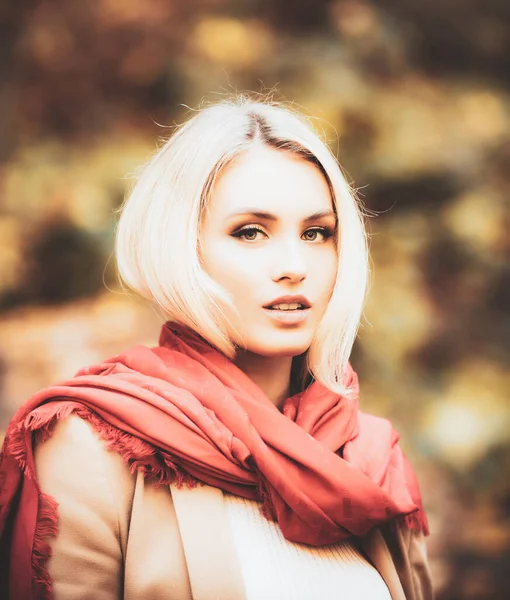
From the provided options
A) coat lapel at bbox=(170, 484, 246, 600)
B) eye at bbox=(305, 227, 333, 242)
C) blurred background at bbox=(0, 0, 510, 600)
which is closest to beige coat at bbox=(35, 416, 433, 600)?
coat lapel at bbox=(170, 484, 246, 600)

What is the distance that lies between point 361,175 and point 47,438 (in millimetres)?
2365

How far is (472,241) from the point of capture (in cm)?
308

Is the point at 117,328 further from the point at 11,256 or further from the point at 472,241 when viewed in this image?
the point at 472,241

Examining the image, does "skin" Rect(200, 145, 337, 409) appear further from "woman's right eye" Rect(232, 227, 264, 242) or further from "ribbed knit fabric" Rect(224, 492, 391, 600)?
"ribbed knit fabric" Rect(224, 492, 391, 600)

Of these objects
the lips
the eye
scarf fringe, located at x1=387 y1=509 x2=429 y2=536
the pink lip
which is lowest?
scarf fringe, located at x1=387 y1=509 x2=429 y2=536

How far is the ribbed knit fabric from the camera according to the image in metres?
0.94

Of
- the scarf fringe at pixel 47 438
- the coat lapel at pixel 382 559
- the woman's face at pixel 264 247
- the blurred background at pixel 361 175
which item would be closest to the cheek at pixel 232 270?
the woman's face at pixel 264 247

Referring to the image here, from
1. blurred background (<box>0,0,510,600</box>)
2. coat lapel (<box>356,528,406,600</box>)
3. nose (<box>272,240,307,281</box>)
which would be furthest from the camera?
blurred background (<box>0,0,510,600</box>)

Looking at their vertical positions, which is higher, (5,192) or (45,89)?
(45,89)

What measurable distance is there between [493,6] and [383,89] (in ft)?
2.28

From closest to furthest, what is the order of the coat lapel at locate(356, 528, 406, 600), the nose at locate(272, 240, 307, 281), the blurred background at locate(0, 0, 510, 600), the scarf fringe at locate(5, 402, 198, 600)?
the scarf fringe at locate(5, 402, 198, 600) → the nose at locate(272, 240, 307, 281) → the coat lapel at locate(356, 528, 406, 600) → the blurred background at locate(0, 0, 510, 600)

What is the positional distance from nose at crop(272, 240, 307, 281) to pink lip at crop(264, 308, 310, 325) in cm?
5

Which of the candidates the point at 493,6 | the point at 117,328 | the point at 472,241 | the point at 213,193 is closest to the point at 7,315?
the point at 117,328

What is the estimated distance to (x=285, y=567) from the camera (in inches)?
38.4
